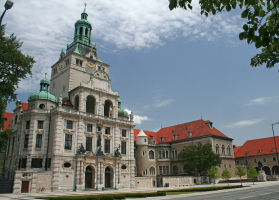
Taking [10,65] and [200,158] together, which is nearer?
[10,65]

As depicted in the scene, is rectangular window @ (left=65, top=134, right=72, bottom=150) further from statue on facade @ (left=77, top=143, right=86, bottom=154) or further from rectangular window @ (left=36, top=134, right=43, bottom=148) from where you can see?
rectangular window @ (left=36, top=134, right=43, bottom=148)

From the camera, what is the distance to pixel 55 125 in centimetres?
4431

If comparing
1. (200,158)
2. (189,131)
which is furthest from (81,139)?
(189,131)

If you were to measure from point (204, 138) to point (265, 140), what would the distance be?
1151 inches

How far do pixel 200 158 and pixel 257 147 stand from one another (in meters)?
34.0

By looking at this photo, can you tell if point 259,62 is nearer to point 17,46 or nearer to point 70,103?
point 17,46

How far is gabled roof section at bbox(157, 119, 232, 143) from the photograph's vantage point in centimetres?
6562

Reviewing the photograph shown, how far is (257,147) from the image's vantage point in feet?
260

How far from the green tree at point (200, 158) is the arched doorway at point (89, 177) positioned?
23.6 meters

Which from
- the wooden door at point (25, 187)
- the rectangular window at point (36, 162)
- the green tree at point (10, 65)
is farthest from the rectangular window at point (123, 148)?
the green tree at point (10, 65)

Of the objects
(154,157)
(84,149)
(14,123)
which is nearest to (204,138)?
(154,157)

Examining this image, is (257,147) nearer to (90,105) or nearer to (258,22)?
(90,105)

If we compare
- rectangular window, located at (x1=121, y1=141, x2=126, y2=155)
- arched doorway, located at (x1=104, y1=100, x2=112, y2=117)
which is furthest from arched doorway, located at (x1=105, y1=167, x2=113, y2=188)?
arched doorway, located at (x1=104, y1=100, x2=112, y2=117)

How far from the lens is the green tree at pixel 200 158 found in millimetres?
55688
